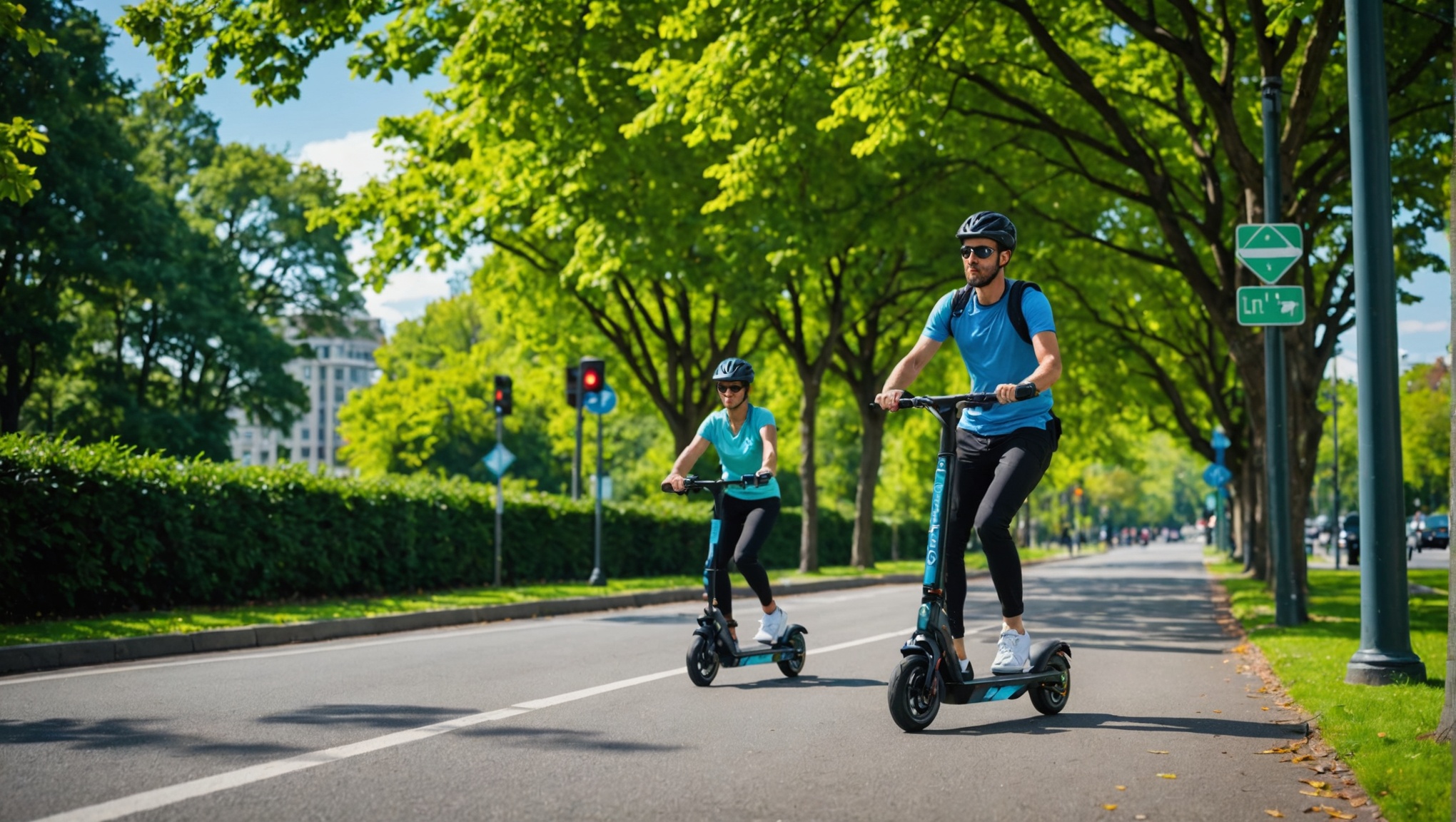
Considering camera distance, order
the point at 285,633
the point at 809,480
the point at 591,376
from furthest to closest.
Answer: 1. the point at 809,480
2. the point at 591,376
3. the point at 285,633

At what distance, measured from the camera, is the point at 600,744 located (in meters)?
5.78

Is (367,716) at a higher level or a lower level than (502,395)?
lower

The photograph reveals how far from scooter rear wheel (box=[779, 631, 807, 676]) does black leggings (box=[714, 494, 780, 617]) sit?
34cm

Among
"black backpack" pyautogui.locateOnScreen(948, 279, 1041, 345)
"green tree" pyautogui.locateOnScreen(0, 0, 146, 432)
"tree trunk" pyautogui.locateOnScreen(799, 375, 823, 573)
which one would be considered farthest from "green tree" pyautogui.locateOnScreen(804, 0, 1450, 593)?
"green tree" pyautogui.locateOnScreen(0, 0, 146, 432)

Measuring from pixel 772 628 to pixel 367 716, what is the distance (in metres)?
2.73

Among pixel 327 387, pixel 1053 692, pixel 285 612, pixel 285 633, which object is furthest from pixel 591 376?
pixel 327 387

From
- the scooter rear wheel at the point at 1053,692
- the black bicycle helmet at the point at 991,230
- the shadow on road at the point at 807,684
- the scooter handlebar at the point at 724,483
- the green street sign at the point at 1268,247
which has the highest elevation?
the green street sign at the point at 1268,247

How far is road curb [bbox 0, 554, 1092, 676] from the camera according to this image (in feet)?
31.1

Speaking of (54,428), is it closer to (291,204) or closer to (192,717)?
(291,204)

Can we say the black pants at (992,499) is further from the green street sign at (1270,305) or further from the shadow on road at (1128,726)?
the green street sign at (1270,305)

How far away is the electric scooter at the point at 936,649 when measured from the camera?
5.94 m

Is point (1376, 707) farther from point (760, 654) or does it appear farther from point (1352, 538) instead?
point (1352, 538)

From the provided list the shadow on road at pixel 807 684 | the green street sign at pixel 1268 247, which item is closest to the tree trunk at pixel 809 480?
the green street sign at pixel 1268 247

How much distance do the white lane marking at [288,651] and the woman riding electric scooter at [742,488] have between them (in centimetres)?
373
